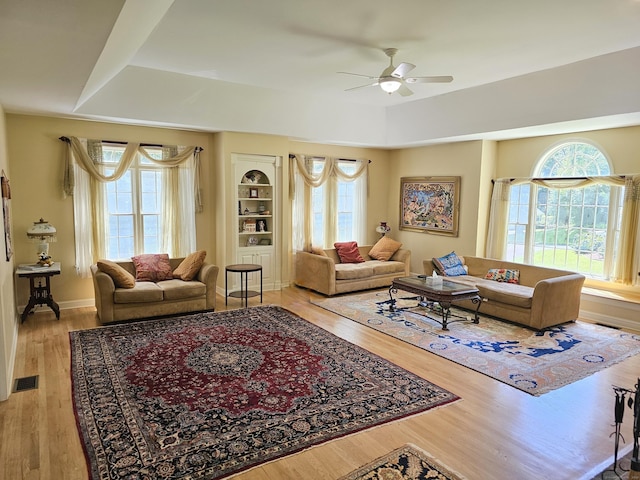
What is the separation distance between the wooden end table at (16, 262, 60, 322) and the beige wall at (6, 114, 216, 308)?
0.37 metres

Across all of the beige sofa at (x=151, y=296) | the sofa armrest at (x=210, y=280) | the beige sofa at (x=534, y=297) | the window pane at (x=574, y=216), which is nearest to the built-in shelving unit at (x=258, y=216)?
the sofa armrest at (x=210, y=280)

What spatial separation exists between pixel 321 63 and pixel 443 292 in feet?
10.5

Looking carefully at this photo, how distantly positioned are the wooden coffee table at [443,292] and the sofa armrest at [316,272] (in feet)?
3.90

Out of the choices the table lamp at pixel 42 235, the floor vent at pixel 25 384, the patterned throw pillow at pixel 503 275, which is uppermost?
the table lamp at pixel 42 235

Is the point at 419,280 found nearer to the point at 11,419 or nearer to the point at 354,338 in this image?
the point at 354,338

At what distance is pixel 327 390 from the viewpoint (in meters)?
3.71

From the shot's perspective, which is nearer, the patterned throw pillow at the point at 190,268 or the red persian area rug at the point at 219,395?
the red persian area rug at the point at 219,395

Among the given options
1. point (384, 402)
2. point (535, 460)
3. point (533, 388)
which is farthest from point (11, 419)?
point (533, 388)

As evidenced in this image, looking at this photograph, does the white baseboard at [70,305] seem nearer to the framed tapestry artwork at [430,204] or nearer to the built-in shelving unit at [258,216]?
the built-in shelving unit at [258,216]

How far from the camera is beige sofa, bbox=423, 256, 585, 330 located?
536 cm

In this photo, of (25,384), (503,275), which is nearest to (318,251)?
(503,275)

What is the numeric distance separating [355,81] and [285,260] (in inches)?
127

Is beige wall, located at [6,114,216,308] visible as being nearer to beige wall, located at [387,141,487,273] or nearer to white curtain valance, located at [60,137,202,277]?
white curtain valance, located at [60,137,202,277]

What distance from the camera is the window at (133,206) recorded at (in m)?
6.32
